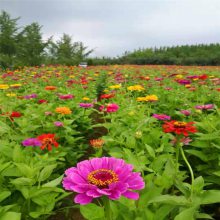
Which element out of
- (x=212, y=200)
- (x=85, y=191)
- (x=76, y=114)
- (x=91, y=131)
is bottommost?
(x=91, y=131)

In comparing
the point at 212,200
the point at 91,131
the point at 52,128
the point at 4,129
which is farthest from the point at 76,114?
the point at 212,200

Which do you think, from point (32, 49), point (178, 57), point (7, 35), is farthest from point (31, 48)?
point (178, 57)

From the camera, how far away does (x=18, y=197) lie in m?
1.57

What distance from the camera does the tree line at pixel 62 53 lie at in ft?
72.5

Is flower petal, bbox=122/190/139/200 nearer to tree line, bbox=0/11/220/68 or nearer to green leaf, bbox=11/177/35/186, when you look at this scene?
green leaf, bbox=11/177/35/186

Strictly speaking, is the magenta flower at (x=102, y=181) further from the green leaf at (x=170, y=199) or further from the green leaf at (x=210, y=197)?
the green leaf at (x=210, y=197)

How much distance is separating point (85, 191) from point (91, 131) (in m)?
2.50

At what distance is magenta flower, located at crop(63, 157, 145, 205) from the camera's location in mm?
747

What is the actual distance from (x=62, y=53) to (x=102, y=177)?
26547 millimetres

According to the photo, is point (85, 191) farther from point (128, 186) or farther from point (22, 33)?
point (22, 33)

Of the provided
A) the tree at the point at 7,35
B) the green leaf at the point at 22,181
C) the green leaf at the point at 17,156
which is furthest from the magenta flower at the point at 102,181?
the tree at the point at 7,35

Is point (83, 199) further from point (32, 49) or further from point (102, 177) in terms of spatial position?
point (32, 49)

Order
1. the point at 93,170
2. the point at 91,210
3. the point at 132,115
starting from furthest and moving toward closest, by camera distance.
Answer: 1. the point at 132,115
2. the point at 91,210
3. the point at 93,170

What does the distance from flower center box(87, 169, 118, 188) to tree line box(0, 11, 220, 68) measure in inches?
762
